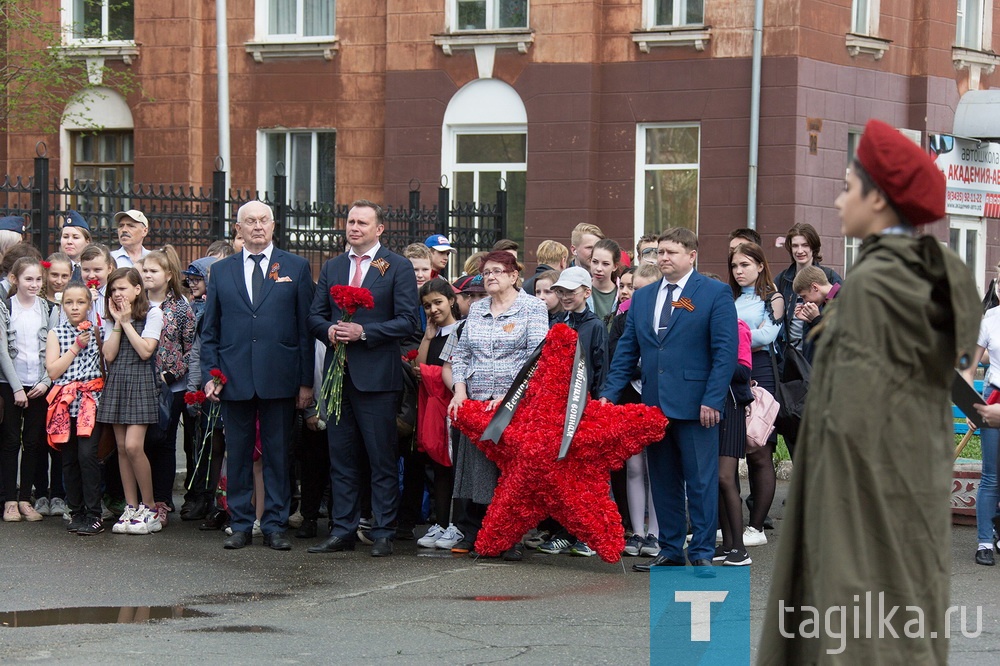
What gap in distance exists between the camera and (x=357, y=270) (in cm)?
977

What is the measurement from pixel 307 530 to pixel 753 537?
3.08 m

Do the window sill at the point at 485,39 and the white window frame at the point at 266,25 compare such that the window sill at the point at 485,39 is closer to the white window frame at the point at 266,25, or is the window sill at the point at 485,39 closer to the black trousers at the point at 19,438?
the white window frame at the point at 266,25

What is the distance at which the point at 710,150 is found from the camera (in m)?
22.7

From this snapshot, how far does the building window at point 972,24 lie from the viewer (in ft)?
83.2

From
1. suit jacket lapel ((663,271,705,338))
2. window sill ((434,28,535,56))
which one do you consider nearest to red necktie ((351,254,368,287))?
suit jacket lapel ((663,271,705,338))

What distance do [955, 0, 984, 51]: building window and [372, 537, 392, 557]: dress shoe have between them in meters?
19.0

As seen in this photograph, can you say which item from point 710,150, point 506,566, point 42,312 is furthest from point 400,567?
point 710,150

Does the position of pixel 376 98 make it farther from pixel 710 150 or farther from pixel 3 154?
pixel 3 154

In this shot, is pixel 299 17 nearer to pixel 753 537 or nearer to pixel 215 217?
pixel 215 217

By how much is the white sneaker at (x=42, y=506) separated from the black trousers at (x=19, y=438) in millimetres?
258

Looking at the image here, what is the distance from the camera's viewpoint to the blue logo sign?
6.80m

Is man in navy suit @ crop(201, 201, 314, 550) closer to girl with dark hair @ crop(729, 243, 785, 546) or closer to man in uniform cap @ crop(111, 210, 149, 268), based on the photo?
man in uniform cap @ crop(111, 210, 149, 268)

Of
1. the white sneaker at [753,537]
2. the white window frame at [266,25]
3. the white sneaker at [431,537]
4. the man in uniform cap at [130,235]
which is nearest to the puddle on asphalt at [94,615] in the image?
the white sneaker at [431,537]

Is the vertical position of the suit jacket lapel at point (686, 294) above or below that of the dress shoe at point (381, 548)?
above
